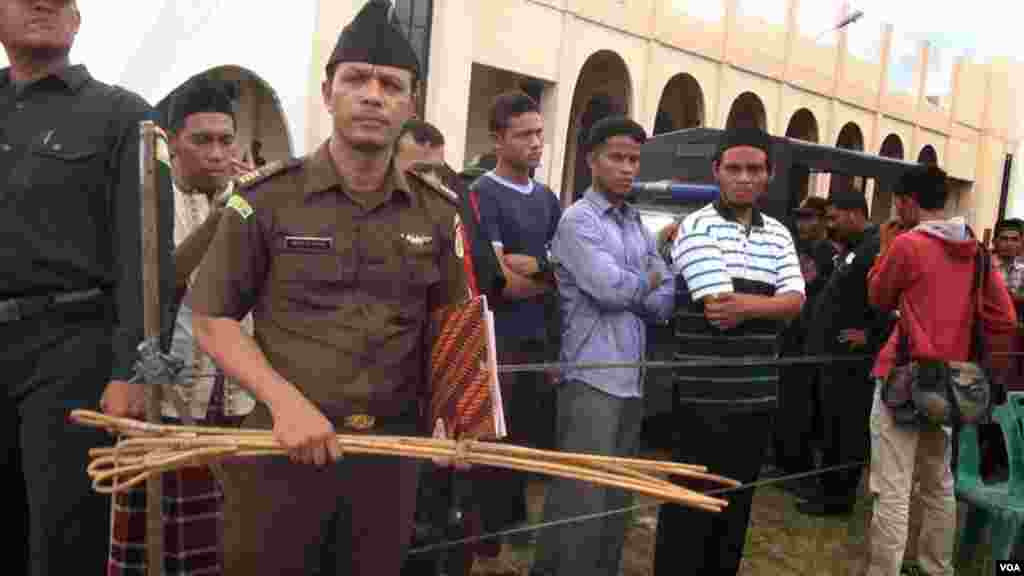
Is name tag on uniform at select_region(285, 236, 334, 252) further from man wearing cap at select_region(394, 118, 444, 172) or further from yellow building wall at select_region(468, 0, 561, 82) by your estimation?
yellow building wall at select_region(468, 0, 561, 82)

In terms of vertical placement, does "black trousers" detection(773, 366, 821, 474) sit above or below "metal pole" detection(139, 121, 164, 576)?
below

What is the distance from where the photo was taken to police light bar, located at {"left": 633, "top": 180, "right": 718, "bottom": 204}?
6.55 meters

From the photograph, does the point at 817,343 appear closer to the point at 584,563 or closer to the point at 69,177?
the point at 584,563

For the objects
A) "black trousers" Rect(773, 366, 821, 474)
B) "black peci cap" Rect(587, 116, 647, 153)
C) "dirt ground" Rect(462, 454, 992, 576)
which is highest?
"black peci cap" Rect(587, 116, 647, 153)

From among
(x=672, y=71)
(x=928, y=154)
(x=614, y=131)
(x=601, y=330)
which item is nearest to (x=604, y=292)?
(x=601, y=330)

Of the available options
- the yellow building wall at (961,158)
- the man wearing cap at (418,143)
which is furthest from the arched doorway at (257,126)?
the yellow building wall at (961,158)

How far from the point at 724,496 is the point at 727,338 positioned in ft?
2.06

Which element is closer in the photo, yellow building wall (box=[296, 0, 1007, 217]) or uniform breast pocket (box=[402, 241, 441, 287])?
uniform breast pocket (box=[402, 241, 441, 287])

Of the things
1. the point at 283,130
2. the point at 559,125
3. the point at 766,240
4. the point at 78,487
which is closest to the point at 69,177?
the point at 78,487

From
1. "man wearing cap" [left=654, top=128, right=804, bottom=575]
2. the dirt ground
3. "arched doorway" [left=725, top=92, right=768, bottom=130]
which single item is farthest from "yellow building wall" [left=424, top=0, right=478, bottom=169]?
"man wearing cap" [left=654, top=128, right=804, bottom=575]

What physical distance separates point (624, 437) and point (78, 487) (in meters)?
1.92

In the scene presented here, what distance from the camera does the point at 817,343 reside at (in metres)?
5.46

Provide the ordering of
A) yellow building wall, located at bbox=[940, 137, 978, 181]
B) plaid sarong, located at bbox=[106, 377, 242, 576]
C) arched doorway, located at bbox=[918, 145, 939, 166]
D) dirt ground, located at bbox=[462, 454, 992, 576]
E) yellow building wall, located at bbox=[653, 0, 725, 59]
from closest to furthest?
plaid sarong, located at bbox=[106, 377, 242, 576], dirt ground, located at bbox=[462, 454, 992, 576], yellow building wall, located at bbox=[653, 0, 725, 59], arched doorway, located at bbox=[918, 145, 939, 166], yellow building wall, located at bbox=[940, 137, 978, 181]

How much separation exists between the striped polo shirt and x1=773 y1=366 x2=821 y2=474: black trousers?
2.52 metres
